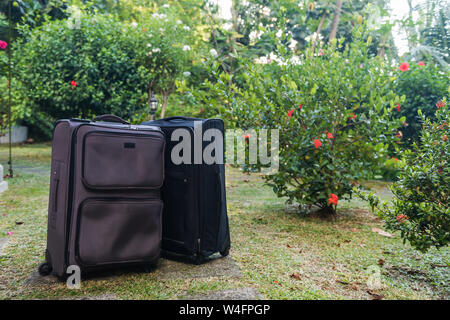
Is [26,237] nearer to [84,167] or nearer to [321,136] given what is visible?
[84,167]

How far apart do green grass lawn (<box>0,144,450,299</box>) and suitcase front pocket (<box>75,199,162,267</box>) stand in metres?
0.13

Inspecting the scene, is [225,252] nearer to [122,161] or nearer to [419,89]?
[122,161]

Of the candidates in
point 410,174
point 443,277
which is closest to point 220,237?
point 410,174

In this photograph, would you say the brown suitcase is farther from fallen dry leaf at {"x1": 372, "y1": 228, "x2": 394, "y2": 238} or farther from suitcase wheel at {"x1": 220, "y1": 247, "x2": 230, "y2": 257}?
fallen dry leaf at {"x1": 372, "y1": 228, "x2": 394, "y2": 238}

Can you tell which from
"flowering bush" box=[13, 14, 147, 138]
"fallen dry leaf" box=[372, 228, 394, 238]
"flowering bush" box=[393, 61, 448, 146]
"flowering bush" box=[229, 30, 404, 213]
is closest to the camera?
"fallen dry leaf" box=[372, 228, 394, 238]

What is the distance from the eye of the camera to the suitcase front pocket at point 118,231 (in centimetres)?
193

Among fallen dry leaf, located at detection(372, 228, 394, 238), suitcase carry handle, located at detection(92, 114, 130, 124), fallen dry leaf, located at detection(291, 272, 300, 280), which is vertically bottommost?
fallen dry leaf, located at detection(291, 272, 300, 280)

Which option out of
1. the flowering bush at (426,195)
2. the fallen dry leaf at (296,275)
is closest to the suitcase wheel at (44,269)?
the fallen dry leaf at (296,275)

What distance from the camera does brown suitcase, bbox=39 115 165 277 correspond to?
1.93 meters

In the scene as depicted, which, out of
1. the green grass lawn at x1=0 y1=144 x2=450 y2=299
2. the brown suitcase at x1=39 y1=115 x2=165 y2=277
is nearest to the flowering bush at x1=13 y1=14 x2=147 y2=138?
the green grass lawn at x1=0 y1=144 x2=450 y2=299

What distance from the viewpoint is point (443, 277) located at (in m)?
2.26

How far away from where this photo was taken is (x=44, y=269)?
2070 mm

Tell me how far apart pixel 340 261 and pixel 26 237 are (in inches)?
88.3

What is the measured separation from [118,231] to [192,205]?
0.47 m
